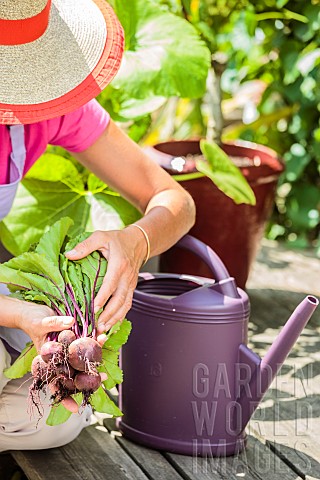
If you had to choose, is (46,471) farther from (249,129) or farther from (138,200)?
(249,129)

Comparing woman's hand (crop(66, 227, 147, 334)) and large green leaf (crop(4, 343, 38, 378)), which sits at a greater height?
woman's hand (crop(66, 227, 147, 334))

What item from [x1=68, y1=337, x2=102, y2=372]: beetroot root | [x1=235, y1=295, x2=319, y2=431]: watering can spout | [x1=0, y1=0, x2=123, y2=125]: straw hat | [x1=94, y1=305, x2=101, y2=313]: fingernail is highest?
[x1=0, y1=0, x2=123, y2=125]: straw hat

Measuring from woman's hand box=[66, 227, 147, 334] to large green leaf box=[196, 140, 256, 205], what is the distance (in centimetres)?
65

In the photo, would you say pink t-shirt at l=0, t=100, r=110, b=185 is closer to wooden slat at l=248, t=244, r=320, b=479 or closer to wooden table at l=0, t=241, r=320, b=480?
wooden table at l=0, t=241, r=320, b=480

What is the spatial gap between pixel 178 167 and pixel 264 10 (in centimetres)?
90

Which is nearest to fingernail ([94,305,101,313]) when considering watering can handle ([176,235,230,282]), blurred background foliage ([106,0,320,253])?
watering can handle ([176,235,230,282])

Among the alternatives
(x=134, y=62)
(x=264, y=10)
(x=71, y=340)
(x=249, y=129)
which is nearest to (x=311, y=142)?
(x=249, y=129)

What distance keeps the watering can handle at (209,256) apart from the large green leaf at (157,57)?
0.58 meters

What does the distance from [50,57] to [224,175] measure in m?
0.86

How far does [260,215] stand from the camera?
2.90 metres

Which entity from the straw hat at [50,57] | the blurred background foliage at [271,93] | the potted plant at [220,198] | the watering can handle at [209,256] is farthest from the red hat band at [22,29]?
the blurred background foliage at [271,93]

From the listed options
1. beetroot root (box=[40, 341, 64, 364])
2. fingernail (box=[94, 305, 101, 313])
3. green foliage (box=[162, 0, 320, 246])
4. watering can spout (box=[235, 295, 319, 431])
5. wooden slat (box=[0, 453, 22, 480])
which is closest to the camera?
beetroot root (box=[40, 341, 64, 364])

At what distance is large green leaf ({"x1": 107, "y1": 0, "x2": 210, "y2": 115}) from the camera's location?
8.41 feet

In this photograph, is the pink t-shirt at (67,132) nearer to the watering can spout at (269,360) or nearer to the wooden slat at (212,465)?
the watering can spout at (269,360)
